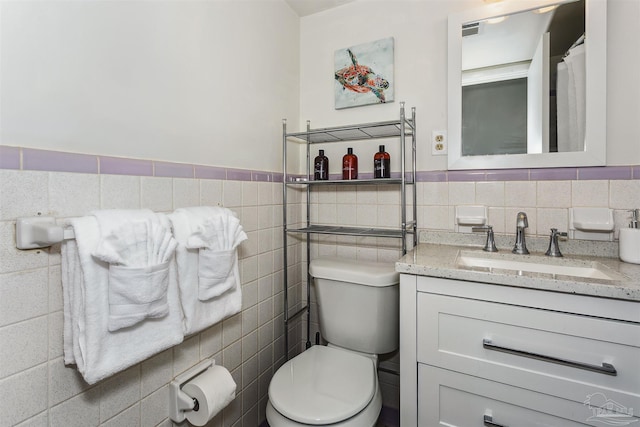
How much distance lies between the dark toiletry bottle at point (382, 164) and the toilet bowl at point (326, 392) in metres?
0.85

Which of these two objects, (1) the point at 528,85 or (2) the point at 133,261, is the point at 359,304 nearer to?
(2) the point at 133,261

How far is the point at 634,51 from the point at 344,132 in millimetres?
1156

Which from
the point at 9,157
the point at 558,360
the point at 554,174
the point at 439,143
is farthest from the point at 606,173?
the point at 9,157

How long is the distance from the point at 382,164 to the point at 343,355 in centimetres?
91

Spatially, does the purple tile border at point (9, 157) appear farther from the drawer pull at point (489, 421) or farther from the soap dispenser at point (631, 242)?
the soap dispenser at point (631, 242)

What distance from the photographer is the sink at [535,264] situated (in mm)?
1082

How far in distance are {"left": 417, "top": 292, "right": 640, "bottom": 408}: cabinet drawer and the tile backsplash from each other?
0.53 metres

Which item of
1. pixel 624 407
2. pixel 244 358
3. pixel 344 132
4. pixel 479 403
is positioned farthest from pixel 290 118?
pixel 624 407

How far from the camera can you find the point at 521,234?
4.13 feet

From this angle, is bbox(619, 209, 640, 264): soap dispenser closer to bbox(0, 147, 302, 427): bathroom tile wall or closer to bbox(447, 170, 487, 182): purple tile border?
bbox(447, 170, 487, 182): purple tile border

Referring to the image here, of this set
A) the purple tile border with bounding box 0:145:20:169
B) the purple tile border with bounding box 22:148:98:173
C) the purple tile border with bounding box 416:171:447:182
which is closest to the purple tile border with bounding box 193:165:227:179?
the purple tile border with bounding box 22:148:98:173

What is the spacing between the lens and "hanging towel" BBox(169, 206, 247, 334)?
36.4 inches

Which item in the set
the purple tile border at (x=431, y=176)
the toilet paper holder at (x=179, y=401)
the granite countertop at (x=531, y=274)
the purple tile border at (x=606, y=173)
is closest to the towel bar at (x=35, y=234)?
the toilet paper holder at (x=179, y=401)

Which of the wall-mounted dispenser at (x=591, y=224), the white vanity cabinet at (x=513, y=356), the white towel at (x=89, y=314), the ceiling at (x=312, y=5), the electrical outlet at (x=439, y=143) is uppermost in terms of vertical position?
the ceiling at (x=312, y=5)
